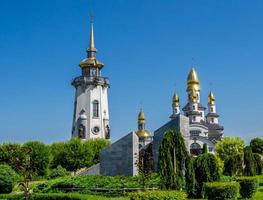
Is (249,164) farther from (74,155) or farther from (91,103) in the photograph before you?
(91,103)

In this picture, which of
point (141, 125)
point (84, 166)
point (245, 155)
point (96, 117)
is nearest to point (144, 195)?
point (245, 155)

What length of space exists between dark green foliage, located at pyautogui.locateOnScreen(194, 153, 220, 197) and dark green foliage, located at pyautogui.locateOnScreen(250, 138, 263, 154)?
54886 millimetres

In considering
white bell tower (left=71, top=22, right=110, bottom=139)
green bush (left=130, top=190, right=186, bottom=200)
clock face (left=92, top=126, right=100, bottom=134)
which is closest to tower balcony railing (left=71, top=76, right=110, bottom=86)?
white bell tower (left=71, top=22, right=110, bottom=139)

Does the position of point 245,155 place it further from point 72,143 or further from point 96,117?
point 96,117

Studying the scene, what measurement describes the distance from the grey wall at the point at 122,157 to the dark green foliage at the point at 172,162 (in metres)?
8.75

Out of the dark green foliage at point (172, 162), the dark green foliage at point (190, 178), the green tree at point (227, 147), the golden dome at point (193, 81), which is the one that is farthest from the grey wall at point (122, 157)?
the golden dome at point (193, 81)

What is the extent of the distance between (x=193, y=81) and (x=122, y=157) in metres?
57.9

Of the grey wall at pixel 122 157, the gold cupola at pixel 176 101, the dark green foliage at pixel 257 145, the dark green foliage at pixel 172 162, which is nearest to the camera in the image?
the dark green foliage at pixel 172 162

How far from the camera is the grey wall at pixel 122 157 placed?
28000 mm

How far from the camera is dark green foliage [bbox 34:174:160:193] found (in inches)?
992

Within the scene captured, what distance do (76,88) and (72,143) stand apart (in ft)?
51.6

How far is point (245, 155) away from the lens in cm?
3316

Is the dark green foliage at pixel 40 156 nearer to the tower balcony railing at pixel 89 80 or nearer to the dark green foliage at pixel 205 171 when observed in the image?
the tower balcony railing at pixel 89 80

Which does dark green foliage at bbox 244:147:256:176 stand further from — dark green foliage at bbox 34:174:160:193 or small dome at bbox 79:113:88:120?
small dome at bbox 79:113:88:120
